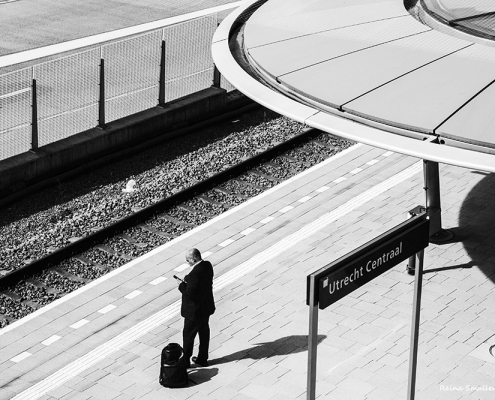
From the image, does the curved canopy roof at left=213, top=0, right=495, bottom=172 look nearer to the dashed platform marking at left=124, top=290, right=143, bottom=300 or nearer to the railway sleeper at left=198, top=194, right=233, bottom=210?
the railway sleeper at left=198, top=194, right=233, bottom=210

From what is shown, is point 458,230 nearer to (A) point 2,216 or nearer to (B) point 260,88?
(B) point 260,88

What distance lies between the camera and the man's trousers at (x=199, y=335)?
11266 mm

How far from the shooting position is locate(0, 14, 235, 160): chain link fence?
17.1 m

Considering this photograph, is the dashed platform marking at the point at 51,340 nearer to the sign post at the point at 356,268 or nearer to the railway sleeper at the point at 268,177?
the sign post at the point at 356,268

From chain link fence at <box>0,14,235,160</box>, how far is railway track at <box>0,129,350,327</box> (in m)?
2.94

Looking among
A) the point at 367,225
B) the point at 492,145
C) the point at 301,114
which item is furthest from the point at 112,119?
the point at 492,145

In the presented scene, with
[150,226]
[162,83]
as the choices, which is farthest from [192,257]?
[162,83]

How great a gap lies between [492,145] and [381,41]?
362 cm

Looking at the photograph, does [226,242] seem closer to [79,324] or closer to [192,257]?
[79,324]

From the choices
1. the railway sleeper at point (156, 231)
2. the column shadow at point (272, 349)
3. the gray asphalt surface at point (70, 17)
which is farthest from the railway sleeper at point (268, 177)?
the gray asphalt surface at point (70, 17)

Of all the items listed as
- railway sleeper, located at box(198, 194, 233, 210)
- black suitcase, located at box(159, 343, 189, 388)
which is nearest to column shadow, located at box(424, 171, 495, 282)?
railway sleeper, located at box(198, 194, 233, 210)

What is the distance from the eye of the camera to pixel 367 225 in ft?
50.0

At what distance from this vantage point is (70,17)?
27312 mm

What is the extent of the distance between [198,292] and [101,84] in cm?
806
